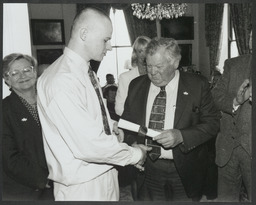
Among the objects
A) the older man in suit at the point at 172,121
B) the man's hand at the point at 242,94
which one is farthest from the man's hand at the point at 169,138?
the man's hand at the point at 242,94

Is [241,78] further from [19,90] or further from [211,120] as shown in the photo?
[19,90]

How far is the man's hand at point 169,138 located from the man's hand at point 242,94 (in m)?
0.52

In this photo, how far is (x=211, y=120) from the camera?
2.18 m

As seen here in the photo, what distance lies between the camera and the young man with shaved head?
1.56 metres

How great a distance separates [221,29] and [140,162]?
5493 millimetres

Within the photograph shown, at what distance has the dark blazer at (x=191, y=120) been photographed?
2154 mm

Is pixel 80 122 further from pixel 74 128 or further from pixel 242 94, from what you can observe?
pixel 242 94

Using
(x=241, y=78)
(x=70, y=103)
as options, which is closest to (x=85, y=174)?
(x=70, y=103)

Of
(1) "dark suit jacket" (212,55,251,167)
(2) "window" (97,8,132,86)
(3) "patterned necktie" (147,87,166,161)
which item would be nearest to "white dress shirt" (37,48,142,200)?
(3) "patterned necktie" (147,87,166,161)

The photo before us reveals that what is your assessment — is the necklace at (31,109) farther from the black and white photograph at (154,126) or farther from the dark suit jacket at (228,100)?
the dark suit jacket at (228,100)

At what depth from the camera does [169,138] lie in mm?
2051

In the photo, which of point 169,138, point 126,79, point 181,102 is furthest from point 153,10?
point 169,138

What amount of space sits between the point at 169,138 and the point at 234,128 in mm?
572

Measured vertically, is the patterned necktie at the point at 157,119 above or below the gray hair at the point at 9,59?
below
